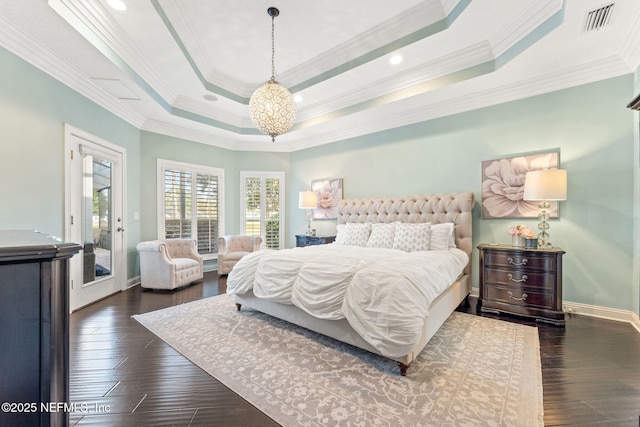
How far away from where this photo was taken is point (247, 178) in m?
6.41

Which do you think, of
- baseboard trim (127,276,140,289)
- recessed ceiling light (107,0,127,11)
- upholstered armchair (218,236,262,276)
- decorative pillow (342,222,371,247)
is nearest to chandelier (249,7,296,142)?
recessed ceiling light (107,0,127,11)

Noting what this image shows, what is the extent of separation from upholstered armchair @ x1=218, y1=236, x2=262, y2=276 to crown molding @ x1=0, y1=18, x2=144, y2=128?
2.83m

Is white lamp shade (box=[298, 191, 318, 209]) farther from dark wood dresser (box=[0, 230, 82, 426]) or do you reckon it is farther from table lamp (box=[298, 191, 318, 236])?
dark wood dresser (box=[0, 230, 82, 426])

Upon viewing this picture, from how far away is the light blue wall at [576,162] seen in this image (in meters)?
3.02

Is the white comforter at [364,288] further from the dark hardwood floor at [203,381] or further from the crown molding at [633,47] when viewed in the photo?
the crown molding at [633,47]

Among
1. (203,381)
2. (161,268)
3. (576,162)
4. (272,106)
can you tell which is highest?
(272,106)

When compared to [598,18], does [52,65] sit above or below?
below

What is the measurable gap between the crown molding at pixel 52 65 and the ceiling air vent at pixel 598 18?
534 cm

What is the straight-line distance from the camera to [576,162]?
10.7ft

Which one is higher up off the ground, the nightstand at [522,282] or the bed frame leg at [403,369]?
the nightstand at [522,282]

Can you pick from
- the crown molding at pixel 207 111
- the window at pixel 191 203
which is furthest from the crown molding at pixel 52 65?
the window at pixel 191 203

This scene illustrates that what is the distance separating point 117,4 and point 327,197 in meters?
4.11

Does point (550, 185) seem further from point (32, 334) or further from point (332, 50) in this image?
point (32, 334)

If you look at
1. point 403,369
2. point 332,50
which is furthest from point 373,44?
point 403,369
